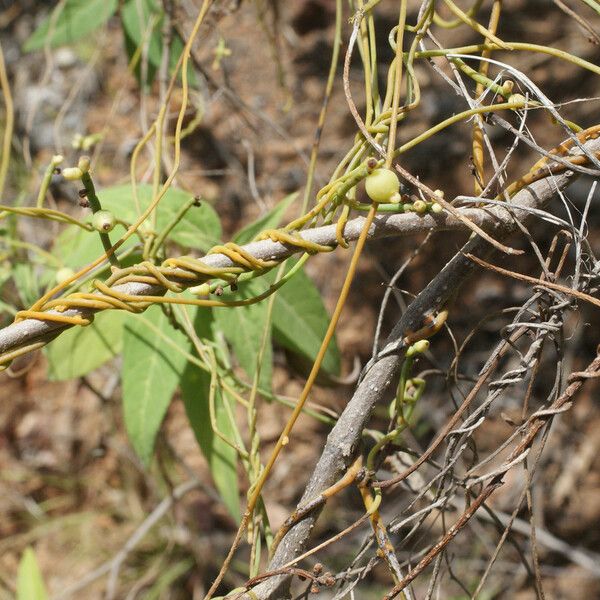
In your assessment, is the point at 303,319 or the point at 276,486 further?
the point at 276,486

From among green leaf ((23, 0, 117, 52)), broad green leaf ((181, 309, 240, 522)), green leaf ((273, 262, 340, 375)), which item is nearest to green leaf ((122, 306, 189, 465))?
broad green leaf ((181, 309, 240, 522))

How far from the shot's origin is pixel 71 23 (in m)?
1.50

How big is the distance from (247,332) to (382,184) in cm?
43

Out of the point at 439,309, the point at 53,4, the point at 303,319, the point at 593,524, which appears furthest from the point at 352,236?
the point at 53,4

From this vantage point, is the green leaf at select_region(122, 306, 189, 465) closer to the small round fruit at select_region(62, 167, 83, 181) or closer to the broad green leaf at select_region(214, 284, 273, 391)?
the broad green leaf at select_region(214, 284, 273, 391)

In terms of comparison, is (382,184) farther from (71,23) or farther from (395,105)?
(71,23)

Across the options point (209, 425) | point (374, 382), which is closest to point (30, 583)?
point (209, 425)

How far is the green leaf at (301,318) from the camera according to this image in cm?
107

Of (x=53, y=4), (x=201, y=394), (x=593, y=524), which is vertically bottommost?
(x=593, y=524)

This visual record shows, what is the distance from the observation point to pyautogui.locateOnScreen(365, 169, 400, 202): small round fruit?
0.67 meters

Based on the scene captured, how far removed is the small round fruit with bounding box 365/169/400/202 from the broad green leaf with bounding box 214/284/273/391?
0.40 meters

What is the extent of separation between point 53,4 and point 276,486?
1.56 m

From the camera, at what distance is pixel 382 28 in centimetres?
204

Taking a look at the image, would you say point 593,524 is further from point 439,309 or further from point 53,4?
point 53,4
